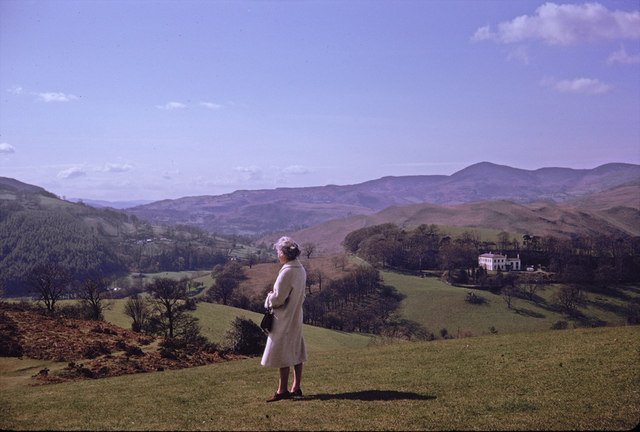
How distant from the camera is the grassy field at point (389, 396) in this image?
817cm

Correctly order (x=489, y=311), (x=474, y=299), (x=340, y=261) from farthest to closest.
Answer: (x=340, y=261) → (x=474, y=299) → (x=489, y=311)

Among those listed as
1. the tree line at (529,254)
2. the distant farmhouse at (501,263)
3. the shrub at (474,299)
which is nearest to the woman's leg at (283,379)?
the shrub at (474,299)

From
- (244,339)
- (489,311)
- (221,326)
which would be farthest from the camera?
(489,311)

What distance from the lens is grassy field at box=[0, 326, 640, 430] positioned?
26.8 feet

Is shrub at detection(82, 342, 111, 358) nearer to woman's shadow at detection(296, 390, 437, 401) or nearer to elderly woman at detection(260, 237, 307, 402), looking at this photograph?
elderly woman at detection(260, 237, 307, 402)

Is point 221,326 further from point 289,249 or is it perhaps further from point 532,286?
point 532,286

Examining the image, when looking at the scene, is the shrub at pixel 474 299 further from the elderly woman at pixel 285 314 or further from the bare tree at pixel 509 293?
the elderly woman at pixel 285 314

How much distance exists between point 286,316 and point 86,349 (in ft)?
54.5

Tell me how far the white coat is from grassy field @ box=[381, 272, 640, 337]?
9581 centimetres

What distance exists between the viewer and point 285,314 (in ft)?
32.8

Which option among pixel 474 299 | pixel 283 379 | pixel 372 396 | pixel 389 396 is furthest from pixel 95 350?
pixel 474 299

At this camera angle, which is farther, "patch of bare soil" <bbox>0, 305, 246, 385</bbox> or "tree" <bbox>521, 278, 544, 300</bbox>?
"tree" <bbox>521, 278, 544, 300</bbox>

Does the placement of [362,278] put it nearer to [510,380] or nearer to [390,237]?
[390,237]

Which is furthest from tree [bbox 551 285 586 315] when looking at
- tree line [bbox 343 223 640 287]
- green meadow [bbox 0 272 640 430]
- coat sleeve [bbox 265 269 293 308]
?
coat sleeve [bbox 265 269 293 308]
